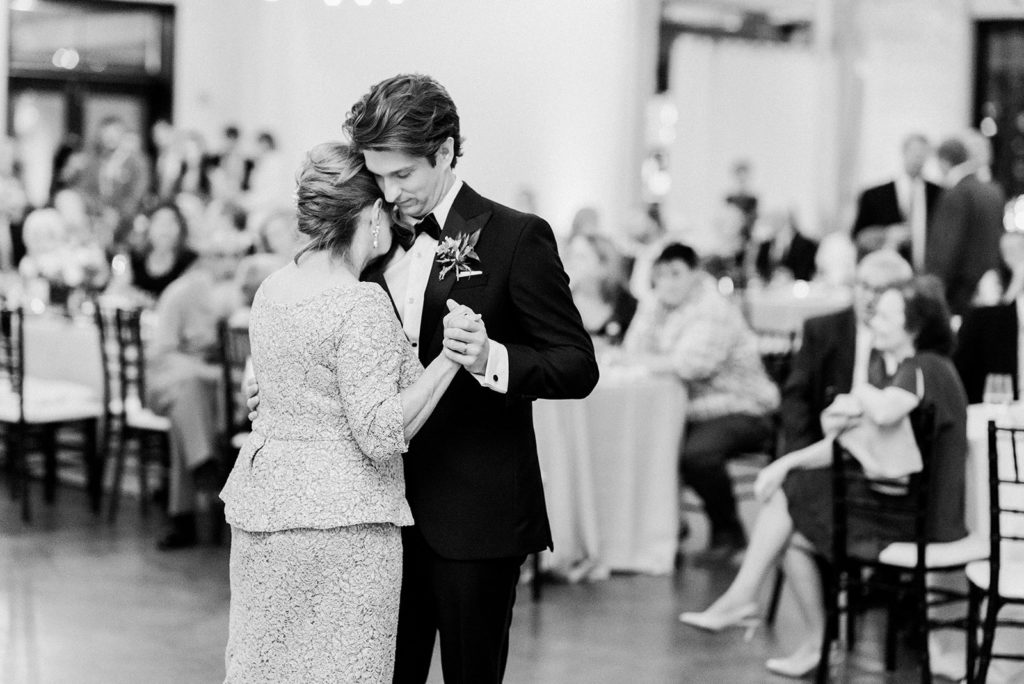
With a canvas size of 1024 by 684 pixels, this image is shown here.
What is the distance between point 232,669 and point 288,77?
472 inches

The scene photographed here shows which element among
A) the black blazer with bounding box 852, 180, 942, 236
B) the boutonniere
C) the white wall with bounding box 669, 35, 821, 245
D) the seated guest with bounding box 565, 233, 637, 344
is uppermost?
the white wall with bounding box 669, 35, 821, 245

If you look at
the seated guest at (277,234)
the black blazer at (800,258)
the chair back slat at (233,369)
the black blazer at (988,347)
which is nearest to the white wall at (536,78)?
the black blazer at (800,258)

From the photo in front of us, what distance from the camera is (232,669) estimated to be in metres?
2.62

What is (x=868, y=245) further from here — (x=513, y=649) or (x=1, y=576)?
(x=1, y=576)

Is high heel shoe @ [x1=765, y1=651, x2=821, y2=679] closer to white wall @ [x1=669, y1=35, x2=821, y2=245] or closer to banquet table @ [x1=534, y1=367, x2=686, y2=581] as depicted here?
banquet table @ [x1=534, y1=367, x2=686, y2=581]

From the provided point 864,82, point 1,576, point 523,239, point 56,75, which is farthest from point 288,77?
point 523,239

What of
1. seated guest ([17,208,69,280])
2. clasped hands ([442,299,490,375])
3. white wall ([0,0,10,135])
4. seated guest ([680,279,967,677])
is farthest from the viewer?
white wall ([0,0,10,135])

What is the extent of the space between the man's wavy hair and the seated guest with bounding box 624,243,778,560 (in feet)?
12.5

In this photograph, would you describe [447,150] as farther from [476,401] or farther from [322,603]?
[322,603]

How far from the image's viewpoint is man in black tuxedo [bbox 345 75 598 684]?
8.30ft

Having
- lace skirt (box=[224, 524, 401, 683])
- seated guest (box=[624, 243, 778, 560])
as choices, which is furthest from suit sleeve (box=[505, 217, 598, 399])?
seated guest (box=[624, 243, 778, 560])

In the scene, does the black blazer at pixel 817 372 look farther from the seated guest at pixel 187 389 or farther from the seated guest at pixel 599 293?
the seated guest at pixel 187 389

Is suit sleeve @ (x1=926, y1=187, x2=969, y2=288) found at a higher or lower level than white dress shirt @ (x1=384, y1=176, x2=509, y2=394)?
higher

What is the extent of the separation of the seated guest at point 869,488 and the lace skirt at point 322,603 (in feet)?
7.32
